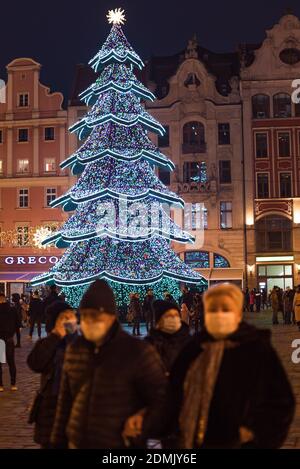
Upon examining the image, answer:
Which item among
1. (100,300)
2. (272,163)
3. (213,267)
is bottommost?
(100,300)

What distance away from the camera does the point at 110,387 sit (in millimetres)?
3678

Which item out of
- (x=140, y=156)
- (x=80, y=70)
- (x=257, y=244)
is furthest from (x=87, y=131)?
(x=80, y=70)

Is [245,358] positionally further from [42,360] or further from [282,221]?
[282,221]

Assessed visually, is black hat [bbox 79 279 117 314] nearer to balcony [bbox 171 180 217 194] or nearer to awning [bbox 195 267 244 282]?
awning [bbox 195 267 244 282]

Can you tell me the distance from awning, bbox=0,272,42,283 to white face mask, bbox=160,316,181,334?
38.2 meters

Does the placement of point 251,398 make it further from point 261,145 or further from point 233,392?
point 261,145

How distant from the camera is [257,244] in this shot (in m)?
44.2

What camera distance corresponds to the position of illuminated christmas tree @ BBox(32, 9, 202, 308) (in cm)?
2564

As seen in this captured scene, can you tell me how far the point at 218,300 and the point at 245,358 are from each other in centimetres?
34

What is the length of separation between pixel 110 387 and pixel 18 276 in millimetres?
41538

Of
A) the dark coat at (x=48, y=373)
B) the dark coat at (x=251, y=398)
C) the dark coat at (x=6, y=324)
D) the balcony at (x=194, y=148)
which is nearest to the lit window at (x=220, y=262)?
the balcony at (x=194, y=148)

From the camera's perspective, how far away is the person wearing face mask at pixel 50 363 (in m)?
5.17

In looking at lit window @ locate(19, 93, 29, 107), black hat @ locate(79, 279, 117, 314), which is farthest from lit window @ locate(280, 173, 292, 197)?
black hat @ locate(79, 279, 117, 314)

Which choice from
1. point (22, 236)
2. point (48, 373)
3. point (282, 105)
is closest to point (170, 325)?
point (48, 373)
